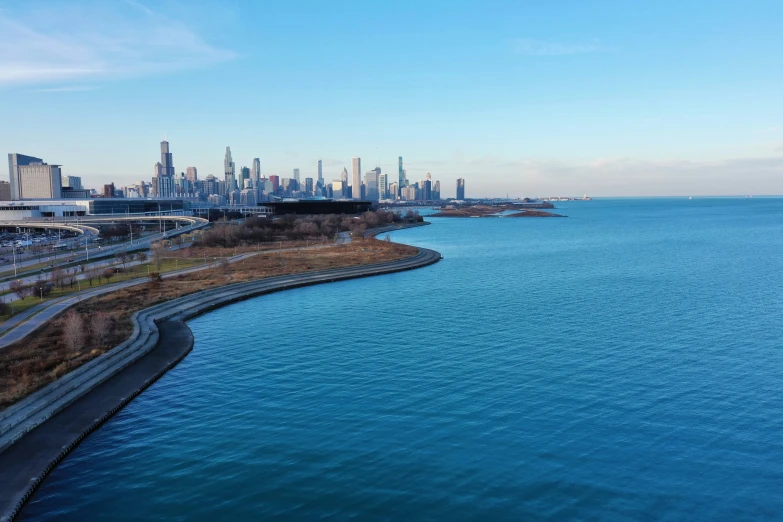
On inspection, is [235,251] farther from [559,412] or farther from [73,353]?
[559,412]

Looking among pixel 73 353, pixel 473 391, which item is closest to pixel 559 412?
pixel 473 391

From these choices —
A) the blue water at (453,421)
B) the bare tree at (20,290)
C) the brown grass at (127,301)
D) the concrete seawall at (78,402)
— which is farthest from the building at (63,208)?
the blue water at (453,421)

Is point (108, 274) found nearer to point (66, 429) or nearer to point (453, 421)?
point (66, 429)

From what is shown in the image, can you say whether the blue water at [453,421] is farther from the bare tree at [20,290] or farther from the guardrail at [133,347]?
the bare tree at [20,290]

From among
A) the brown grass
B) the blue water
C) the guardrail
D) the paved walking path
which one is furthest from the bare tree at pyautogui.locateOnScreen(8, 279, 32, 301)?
the paved walking path

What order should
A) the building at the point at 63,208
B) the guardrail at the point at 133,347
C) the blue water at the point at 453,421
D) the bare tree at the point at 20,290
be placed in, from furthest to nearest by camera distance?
the building at the point at 63,208 < the bare tree at the point at 20,290 < the guardrail at the point at 133,347 < the blue water at the point at 453,421

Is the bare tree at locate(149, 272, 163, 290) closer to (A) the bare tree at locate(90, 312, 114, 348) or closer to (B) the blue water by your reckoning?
(B) the blue water
